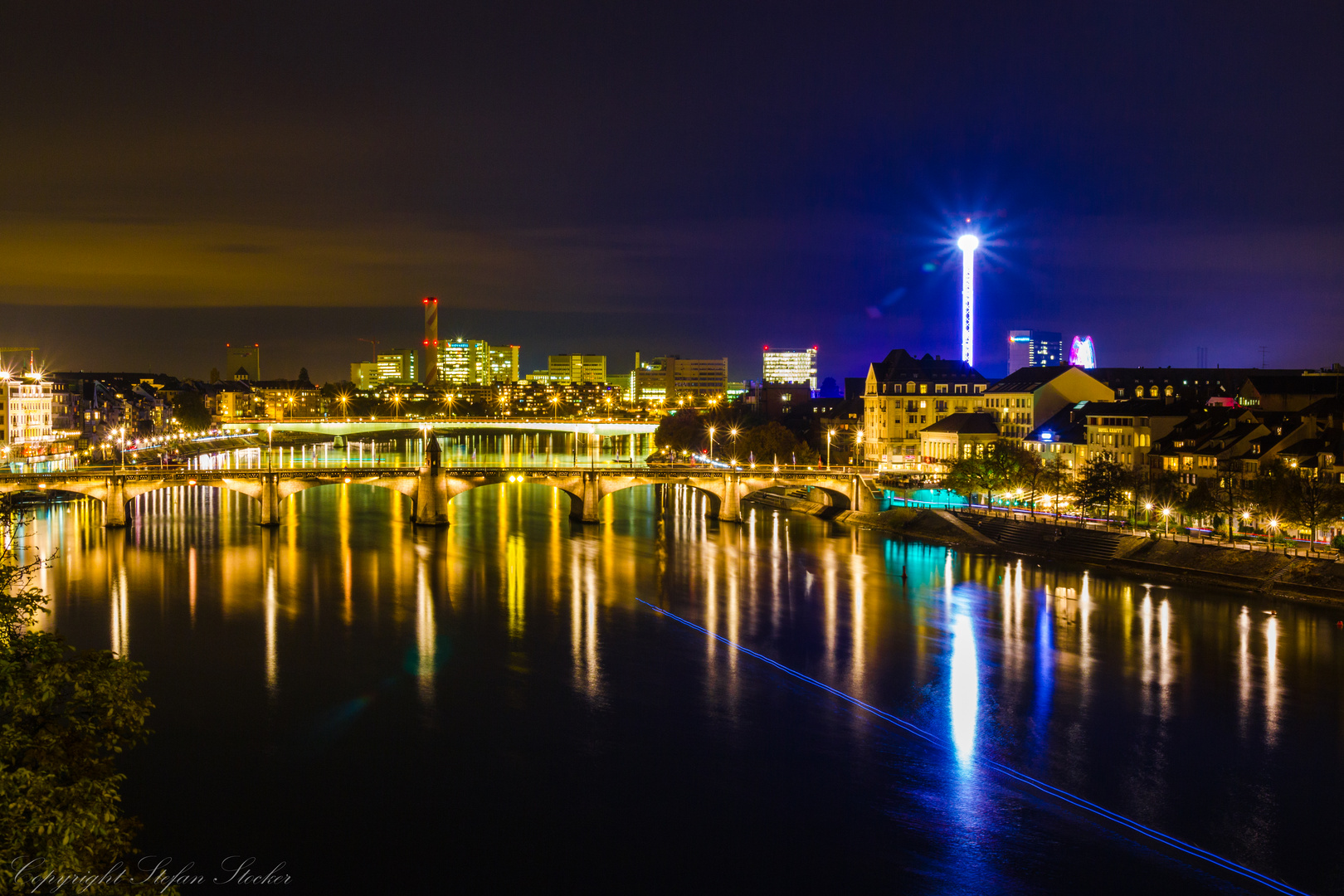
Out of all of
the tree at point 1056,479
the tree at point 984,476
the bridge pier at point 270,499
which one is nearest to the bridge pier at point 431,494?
the bridge pier at point 270,499

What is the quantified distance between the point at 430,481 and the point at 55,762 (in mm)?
39392

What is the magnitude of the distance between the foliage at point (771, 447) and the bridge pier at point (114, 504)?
109 ft

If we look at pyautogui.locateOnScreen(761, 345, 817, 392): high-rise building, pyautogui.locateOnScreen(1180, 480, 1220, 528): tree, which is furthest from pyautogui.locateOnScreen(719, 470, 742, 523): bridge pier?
pyautogui.locateOnScreen(761, 345, 817, 392): high-rise building

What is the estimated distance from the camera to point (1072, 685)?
22859 millimetres

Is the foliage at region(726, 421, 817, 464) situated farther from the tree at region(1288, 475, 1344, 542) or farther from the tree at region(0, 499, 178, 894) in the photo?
the tree at region(0, 499, 178, 894)

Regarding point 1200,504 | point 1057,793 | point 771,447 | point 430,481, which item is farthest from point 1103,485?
point 1057,793

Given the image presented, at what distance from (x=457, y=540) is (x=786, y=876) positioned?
3128 cm

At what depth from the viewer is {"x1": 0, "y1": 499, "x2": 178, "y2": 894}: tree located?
815 cm

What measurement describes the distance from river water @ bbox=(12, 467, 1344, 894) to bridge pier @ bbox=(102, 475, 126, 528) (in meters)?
7.44

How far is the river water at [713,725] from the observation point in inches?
590

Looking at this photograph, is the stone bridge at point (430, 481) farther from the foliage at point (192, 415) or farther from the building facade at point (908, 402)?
the foliage at point (192, 415)

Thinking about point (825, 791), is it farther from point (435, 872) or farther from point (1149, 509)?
point (1149, 509)

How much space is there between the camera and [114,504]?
45062 mm

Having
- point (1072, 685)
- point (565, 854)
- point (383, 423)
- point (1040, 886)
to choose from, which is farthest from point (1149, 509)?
point (383, 423)
